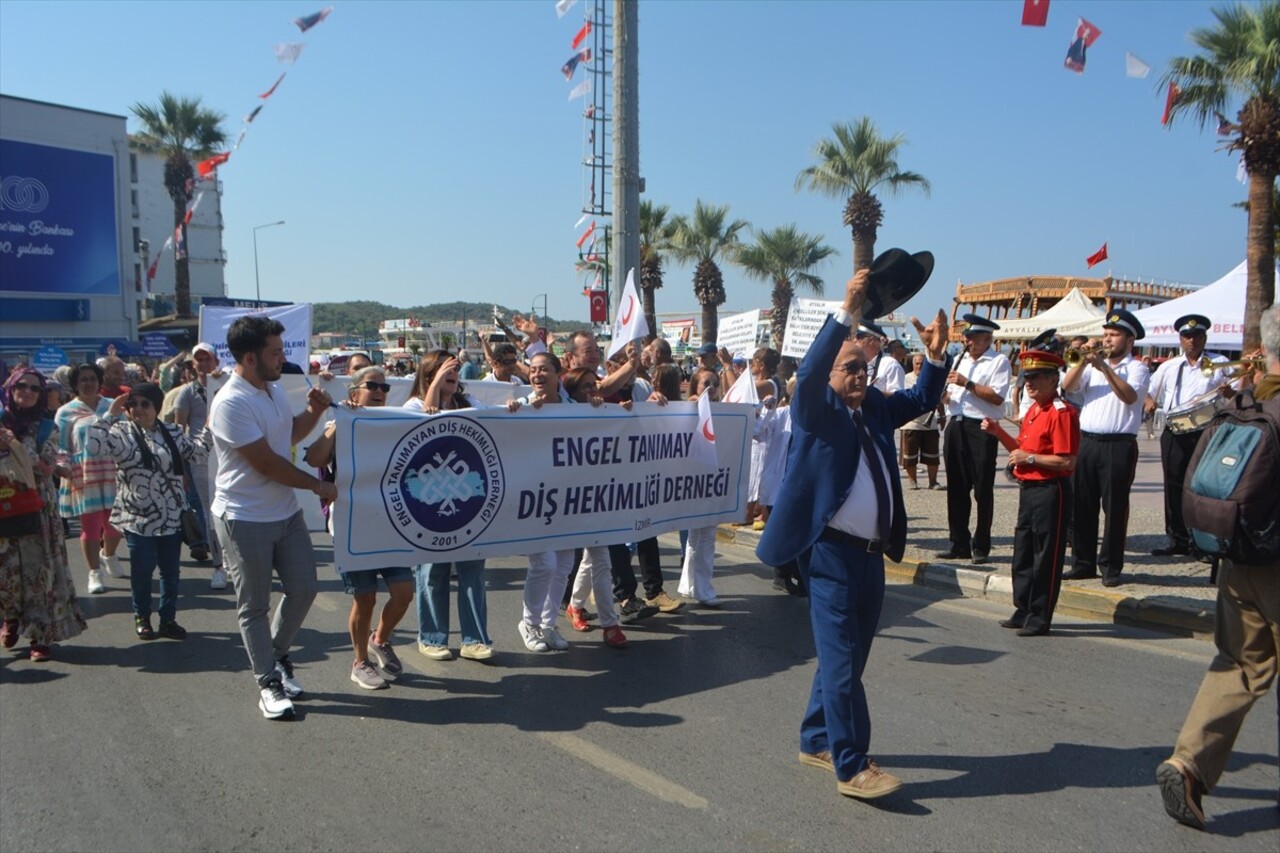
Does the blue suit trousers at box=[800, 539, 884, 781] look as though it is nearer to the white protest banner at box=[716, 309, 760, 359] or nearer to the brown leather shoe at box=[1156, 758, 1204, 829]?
the brown leather shoe at box=[1156, 758, 1204, 829]

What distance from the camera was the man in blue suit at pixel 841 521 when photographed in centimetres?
406

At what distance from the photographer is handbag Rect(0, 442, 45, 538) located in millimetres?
6109

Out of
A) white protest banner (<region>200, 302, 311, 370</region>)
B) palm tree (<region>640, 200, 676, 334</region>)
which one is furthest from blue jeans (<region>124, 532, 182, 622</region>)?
palm tree (<region>640, 200, 676, 334</region>)

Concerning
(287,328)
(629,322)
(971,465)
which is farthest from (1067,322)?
(287,328)

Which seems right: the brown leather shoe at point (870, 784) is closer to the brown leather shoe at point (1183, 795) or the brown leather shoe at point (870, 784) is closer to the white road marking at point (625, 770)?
the white road marking at point (625, 770)

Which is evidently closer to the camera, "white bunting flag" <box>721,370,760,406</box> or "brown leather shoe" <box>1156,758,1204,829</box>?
"brown leather shoe" <box>1156,758,1204,829</box>

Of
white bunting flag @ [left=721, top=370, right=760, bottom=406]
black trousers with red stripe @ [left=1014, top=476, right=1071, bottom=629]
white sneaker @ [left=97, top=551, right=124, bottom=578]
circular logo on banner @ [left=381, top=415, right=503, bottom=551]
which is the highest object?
white bunting flag @ [left=721, top=370, right=760, bottom=406]

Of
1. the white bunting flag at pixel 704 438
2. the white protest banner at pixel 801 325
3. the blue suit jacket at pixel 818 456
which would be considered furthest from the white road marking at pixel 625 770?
the white protest banner at pixel 801 325

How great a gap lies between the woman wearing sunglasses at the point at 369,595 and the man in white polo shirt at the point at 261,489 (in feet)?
0.82

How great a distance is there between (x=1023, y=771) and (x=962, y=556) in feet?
14.7

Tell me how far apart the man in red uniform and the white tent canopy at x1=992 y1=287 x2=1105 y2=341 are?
69.2ft

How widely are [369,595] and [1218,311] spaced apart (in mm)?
22100

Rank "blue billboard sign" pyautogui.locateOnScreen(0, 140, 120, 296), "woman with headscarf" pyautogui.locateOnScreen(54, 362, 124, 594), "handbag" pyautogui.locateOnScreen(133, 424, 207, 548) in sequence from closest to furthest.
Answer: "handbag" pyautogui.locateOnScreen(133, 424, 207, 548) < "woman with headscarf" pyautogui.locateOnScreen(54, 362, 124, 594) < "blue billboard sign" pyautogui.locateOnScreen(0, 140, 120, 296)

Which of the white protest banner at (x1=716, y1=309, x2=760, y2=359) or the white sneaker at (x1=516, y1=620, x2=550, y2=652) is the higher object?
the white protest banner at (x1=716, y1=309, x2=760, y2=359)
